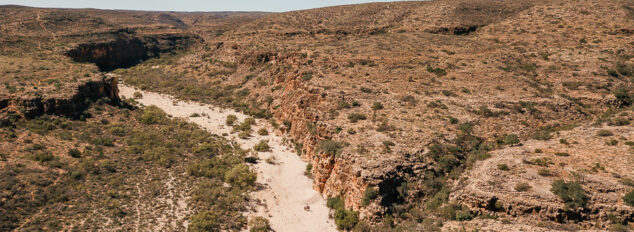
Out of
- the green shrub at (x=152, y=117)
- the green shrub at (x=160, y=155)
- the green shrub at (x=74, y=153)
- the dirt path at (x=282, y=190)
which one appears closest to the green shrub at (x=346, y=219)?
the dirt path at (x=282, y=190)

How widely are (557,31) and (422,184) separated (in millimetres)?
44198

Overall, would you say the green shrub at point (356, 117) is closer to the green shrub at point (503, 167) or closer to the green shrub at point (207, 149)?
the green shrub at point (503, 167)

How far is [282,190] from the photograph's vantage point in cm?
2997

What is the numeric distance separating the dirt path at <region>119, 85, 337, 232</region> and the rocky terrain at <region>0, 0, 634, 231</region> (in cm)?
132

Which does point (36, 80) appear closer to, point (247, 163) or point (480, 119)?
point (247, 163)

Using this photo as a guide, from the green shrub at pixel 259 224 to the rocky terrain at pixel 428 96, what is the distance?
537 cm

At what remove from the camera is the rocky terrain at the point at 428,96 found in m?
20.9

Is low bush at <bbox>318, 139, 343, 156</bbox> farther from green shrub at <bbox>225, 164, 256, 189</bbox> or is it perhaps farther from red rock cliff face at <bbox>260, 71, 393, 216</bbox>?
green shrub at <bbox>225, 164, 256, 189</bbox>

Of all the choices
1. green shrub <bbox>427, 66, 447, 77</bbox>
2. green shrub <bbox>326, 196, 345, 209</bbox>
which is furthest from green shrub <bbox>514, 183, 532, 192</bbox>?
green shrub <bbox>427, 66, 447, 77</bbox>

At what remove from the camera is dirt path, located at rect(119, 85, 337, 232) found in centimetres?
2544

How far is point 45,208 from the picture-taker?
71.9 feet

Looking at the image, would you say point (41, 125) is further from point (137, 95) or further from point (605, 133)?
point (605, 133)

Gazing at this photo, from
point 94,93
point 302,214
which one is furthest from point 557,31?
point 94,93

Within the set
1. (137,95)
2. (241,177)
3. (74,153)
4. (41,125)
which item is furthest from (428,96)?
(137,95)
